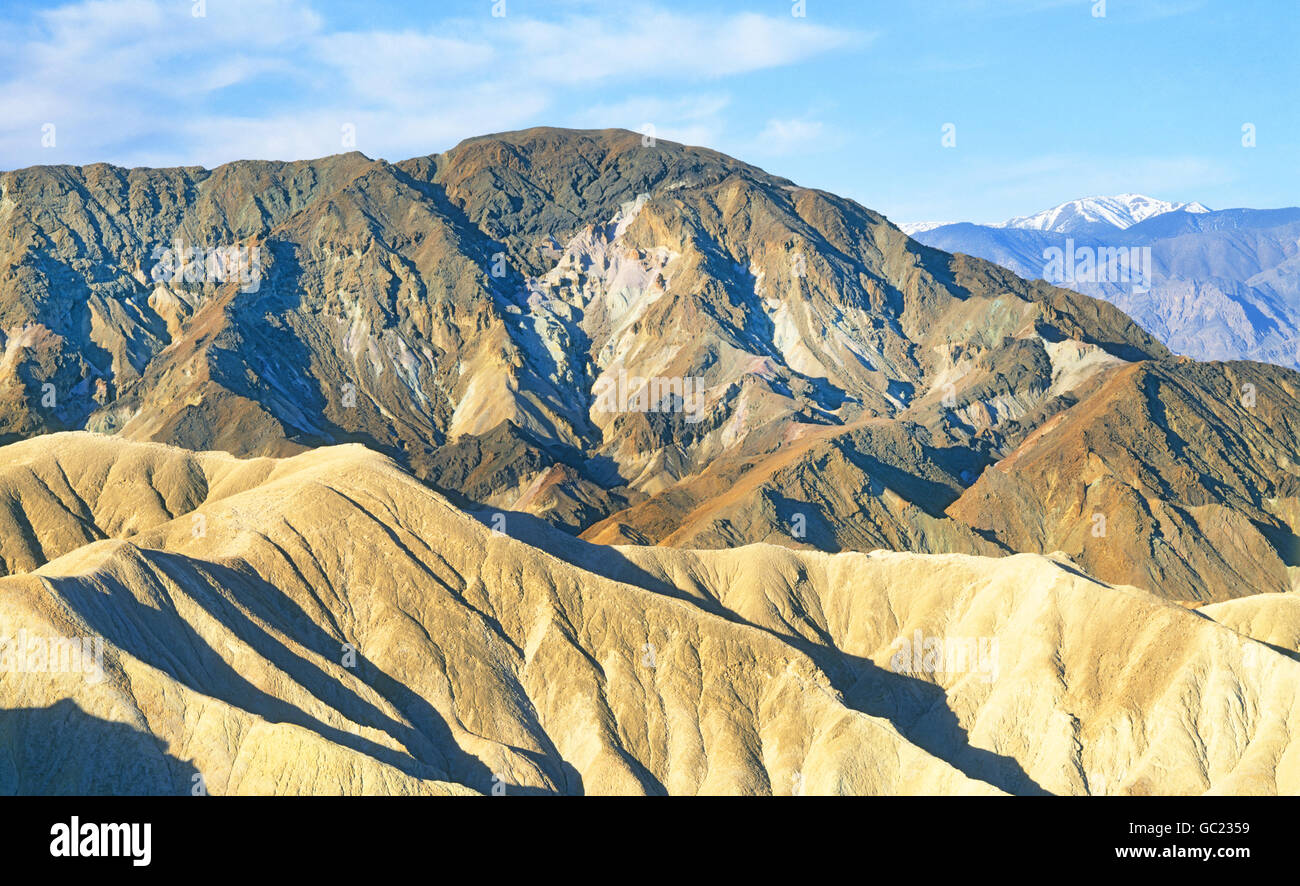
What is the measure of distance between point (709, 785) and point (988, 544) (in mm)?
76255

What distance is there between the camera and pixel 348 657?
3499 inches

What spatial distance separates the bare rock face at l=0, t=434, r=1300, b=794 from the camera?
71938mm

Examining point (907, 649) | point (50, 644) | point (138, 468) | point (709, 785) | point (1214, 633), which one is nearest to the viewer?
point (50, 644)

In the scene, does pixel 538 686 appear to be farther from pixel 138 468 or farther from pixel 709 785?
pixel 138 468

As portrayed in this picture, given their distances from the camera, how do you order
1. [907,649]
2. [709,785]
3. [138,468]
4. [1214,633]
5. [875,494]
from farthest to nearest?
[875,494], [138,468], [907,649], [1214,633], [709,785]

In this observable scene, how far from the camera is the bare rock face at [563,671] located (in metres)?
71.9

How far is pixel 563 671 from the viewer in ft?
302

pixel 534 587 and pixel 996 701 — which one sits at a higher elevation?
pixel 534 587

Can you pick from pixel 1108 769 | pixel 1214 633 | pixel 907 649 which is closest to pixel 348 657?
pixel 907 649

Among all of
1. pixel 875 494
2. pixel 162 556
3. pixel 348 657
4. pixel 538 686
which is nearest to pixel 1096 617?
pixel 538 686

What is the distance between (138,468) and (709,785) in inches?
2476

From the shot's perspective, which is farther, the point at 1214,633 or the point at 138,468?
the point at 138,468

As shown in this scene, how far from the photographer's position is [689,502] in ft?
560

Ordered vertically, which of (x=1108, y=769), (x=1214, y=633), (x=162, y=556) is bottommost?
(x=1108, y=769)
